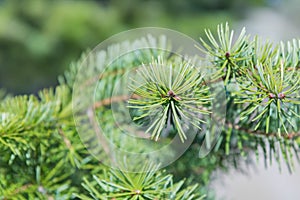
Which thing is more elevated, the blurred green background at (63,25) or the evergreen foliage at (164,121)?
the blurred green background at (63,25)

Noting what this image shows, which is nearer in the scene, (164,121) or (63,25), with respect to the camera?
(164,121)

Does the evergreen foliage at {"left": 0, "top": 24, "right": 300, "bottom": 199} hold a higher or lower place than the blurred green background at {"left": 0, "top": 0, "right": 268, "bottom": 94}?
lower

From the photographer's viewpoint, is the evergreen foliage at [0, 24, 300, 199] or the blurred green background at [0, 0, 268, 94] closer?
the evergreen foliage at [0, 24, 300, 199]

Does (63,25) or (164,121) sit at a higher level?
(63,25)

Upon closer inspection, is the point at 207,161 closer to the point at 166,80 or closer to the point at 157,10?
the point at 166,80

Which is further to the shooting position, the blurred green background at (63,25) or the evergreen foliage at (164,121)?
the blurred green background at (63,25)
